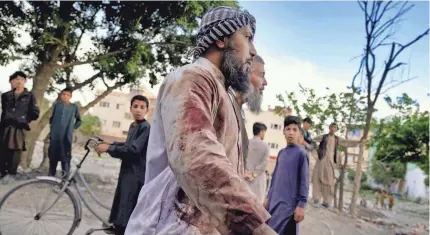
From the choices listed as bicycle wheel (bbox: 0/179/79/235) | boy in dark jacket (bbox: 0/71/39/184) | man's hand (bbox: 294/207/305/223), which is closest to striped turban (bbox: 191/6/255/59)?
man's hand (bbox: 294/207/305/223)

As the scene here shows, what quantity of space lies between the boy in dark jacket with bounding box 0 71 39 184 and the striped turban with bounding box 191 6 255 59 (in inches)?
242

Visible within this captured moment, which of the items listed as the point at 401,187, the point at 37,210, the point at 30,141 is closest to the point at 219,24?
the point at 37,210

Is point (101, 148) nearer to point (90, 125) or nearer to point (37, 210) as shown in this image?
point (37, 210)

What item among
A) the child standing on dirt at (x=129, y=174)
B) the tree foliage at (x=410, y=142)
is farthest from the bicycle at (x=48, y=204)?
the tree foliage at (x=410, y=142)

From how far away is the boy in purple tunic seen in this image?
151 inches

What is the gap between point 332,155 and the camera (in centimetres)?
988

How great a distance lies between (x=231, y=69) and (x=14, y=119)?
639 centimetres

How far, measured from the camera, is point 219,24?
1.23m

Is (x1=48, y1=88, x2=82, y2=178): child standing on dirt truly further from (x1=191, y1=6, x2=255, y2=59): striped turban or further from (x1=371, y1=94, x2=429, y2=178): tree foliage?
(x1=371, y1=94, x2=429, y2=178): tree foliage

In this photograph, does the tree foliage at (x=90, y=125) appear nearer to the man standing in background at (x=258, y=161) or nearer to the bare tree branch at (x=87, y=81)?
the bare tree branch at (x=87, y=81)

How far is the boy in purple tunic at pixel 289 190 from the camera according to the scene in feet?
12.6

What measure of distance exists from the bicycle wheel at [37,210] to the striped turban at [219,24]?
333cm

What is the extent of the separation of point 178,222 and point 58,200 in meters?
3.43

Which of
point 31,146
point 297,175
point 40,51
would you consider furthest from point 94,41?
point 297,175
